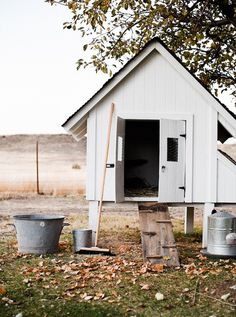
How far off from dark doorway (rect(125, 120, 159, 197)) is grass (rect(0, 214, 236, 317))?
4.49m

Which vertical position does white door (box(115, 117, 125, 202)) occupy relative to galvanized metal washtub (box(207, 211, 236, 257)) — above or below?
above

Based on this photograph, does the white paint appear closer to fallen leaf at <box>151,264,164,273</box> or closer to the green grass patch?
the green grass patch

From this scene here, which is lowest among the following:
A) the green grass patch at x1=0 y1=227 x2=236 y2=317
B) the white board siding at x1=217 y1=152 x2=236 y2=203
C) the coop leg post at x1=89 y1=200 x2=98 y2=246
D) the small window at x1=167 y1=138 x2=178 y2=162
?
the green grass patch at x1=0 y1=227 x2=236 y2=317

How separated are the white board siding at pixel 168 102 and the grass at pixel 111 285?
2.02 meters

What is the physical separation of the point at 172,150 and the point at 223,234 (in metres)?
2.32

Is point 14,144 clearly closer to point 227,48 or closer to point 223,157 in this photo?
point 227,48

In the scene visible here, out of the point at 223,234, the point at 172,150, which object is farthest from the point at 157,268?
the point at 172,150

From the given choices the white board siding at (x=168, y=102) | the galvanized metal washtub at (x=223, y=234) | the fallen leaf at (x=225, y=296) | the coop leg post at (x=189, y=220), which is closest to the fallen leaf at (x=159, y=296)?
the fallen leaf at (x=225, y=296)

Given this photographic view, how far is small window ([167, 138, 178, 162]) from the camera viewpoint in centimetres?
1419

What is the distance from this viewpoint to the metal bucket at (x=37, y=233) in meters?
13.0

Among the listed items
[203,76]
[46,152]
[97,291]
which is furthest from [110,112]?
[46,152]

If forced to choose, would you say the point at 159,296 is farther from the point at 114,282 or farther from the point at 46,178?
the point at 46,178

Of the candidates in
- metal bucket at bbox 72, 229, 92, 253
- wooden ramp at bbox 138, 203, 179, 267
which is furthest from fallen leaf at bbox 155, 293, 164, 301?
metal bucket at bbox 72, 229, 92, 253

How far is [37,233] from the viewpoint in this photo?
13.0 metres
